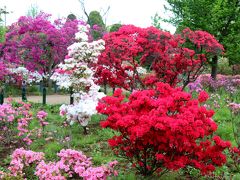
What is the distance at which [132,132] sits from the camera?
18.1 ft

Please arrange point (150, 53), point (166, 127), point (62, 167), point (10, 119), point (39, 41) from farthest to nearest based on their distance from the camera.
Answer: point (39, 41), point (150, 53), point (10, 119), point (62, 167), point (166, 127)

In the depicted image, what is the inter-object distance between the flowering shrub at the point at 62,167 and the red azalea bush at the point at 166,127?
0.56 meters

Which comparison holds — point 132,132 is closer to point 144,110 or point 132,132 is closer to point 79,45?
point 144,110

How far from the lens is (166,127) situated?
541cm

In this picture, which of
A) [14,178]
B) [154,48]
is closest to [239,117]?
[154,48]

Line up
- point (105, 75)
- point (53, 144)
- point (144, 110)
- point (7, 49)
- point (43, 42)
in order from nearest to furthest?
point (144, 110) → point (53, 144) → point (105, 75) → point (7, 49) → point (43, 42)

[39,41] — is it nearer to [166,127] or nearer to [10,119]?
[10,119]

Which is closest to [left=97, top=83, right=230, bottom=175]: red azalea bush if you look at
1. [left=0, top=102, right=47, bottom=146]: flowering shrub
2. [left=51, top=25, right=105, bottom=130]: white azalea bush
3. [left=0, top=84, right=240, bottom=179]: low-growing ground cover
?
[left=0, top=84, right=240, bottom=179]: low-growing ground cover

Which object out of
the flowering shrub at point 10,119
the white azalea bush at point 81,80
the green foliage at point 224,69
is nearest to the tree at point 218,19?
the green foliage at point 224,69

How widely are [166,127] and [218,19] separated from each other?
15.5 m

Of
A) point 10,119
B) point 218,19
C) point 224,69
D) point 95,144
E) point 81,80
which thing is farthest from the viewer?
point 224,69

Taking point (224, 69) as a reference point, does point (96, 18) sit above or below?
above

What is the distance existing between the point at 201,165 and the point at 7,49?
34.2ft

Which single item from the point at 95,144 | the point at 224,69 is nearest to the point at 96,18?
the point at 224,69
